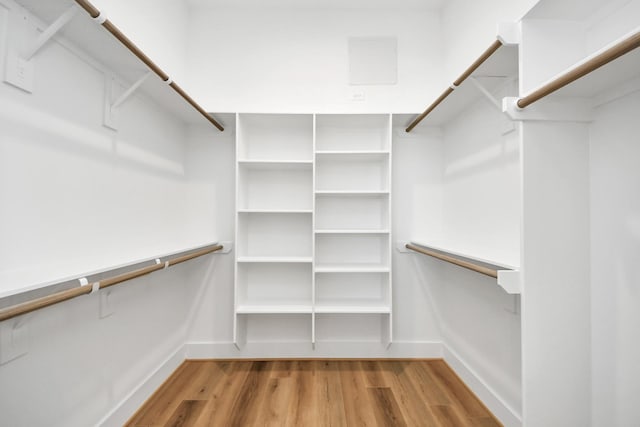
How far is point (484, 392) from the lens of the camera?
1.77 metres

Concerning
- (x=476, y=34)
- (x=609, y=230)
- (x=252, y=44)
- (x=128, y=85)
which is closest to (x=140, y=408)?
(x=128, y=85)

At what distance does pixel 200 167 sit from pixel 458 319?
2332mm

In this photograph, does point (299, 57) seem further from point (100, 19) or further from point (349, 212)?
point (100, 19)

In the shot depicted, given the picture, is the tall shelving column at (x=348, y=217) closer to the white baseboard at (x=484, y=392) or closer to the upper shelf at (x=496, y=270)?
the white baseboard at (x=484, y=392)

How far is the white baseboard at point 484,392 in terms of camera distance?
1.55 meters

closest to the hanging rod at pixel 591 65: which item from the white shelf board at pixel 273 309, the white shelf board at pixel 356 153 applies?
the white shelf board at pixel 356 153

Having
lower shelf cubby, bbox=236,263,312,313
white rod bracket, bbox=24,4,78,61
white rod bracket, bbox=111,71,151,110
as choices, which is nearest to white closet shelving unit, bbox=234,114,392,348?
lower shelf cubby, bbox=236,263,312,313

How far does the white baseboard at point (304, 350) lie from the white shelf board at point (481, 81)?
1821 mm

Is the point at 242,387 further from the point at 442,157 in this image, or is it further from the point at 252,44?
the point at 252,44

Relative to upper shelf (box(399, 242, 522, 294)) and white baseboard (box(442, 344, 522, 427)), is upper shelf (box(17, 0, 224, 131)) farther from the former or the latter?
white baseboard (box(442, 344, 522, 427))

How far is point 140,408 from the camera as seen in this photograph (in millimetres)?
1705

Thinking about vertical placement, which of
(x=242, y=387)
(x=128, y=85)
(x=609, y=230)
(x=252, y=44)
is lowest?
Answer: (x=242, y=387)

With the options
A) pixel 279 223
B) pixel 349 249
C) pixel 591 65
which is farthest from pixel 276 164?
pixel 591 65

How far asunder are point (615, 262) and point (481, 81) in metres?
1.09
